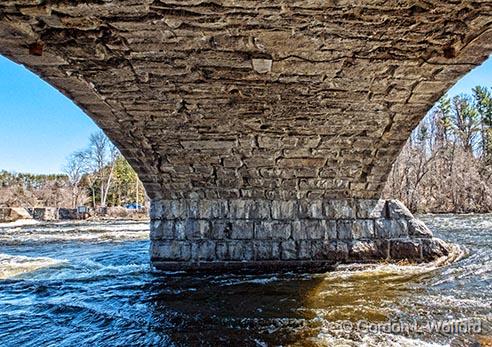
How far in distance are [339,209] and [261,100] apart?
2.52 meters

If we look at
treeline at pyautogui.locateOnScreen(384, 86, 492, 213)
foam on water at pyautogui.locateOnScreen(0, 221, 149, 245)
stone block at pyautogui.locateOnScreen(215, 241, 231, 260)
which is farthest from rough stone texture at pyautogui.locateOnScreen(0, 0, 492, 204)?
treeline at pyautogui.locateOnScreen(384, 86, 492, 213)

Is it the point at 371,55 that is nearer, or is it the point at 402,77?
the point at 371,55

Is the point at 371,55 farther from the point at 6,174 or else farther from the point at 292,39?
the point at 6,174

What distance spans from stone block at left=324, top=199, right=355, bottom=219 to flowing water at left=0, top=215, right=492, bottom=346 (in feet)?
2.25

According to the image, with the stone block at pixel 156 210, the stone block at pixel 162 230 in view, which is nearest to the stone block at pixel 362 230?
the stone block at pixel 162 230

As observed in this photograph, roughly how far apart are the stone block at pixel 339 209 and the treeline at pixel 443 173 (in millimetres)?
13924

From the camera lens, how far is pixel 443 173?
2006 centimetres

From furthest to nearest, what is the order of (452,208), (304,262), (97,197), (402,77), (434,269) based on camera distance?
(97,197) < (452,208) < (304,262) < (434,269) < (402,77)

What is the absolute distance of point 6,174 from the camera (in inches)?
1337

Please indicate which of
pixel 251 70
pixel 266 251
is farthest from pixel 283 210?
pixel 251 70

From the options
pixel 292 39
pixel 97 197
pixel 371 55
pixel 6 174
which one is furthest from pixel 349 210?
pixel 6 174

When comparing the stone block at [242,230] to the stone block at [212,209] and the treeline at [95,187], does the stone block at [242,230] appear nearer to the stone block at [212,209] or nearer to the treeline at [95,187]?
the stone block at [212,209]

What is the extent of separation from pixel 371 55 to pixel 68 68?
2.01 meters

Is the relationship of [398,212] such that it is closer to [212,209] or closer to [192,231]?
[212,209]
